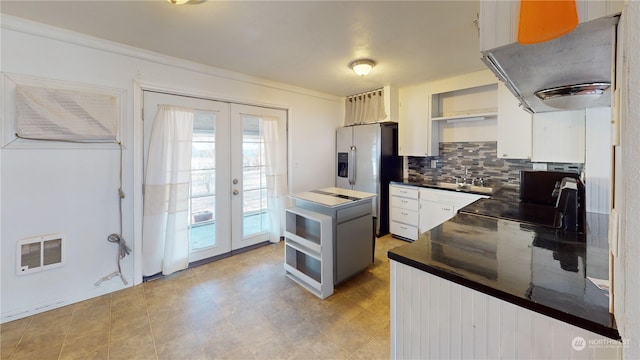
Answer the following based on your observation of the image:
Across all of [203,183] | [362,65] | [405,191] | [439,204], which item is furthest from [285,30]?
[439,204]

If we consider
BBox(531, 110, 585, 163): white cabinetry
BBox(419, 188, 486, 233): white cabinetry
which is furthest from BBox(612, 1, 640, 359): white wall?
BBox(419, 188, 486, 233): white cabinetry

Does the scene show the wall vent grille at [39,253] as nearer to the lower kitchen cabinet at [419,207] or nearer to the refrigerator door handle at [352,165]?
the refrigerator door handle at [352,165]

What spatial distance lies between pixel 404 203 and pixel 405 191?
0.60 ft

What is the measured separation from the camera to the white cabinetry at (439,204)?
10.6ft

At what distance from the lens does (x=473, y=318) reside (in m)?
0.90

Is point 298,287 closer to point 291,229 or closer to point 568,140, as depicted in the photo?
point 291,229

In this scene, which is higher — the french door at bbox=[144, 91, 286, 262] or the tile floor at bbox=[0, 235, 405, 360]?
the french door at bbox=[144, 91, 286, 262]

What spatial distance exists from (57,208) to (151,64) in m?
1.61

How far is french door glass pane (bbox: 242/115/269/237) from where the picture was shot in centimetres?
350

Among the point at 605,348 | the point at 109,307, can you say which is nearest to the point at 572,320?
the point at 605,348

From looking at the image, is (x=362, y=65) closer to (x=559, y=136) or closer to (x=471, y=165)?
(x=559, y=136)

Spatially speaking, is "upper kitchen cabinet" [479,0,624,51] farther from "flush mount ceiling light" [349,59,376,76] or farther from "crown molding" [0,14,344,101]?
"crown molding" [0,14,344,101]

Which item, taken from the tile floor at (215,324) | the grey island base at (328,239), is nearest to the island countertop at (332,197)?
the grey island base at (328,239)

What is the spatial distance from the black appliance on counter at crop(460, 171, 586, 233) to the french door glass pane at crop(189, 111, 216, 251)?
2.77 metres
